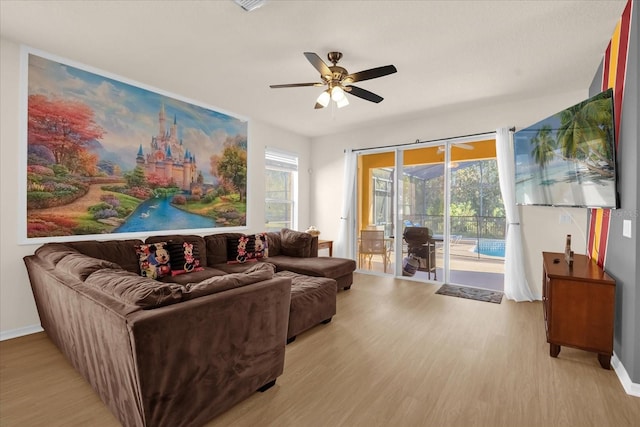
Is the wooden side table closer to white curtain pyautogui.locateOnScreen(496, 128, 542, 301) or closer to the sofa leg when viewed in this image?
white curtain pyautogui.locateOnScreen(496, 128, 542, 301)

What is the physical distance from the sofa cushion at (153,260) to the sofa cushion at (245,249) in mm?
932

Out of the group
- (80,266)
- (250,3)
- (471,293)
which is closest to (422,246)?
(471,293)

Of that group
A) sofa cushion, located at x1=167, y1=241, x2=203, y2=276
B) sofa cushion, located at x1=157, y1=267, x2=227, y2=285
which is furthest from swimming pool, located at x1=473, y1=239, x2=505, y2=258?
sofa cushion, located at x1=167, y1=241, x2=203, y2=276

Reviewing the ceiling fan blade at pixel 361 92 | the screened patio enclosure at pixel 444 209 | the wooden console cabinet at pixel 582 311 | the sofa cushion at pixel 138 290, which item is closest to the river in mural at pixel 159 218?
the sofa cushion at pixel 138 290

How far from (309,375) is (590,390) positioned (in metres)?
1.97

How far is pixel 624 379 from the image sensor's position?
2.12 metres

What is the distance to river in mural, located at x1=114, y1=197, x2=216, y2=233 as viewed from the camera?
366 cm

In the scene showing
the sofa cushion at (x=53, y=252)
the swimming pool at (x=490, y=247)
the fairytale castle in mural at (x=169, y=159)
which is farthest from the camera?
the swimming pool at (x=490, y=247)

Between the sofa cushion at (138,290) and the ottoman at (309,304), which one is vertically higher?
the sofa cushion at (138,290)

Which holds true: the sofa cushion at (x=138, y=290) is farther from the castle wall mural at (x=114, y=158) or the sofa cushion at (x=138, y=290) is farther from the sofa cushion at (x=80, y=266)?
the castle wall mural at (x=114, y=158)

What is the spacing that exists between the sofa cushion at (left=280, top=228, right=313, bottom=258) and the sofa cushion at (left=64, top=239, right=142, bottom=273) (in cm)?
213

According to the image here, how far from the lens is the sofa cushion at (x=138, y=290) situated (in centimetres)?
144

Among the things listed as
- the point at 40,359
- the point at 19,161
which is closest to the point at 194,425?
the point at 40,359

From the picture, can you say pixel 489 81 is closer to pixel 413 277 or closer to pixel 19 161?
pixel 413 277
